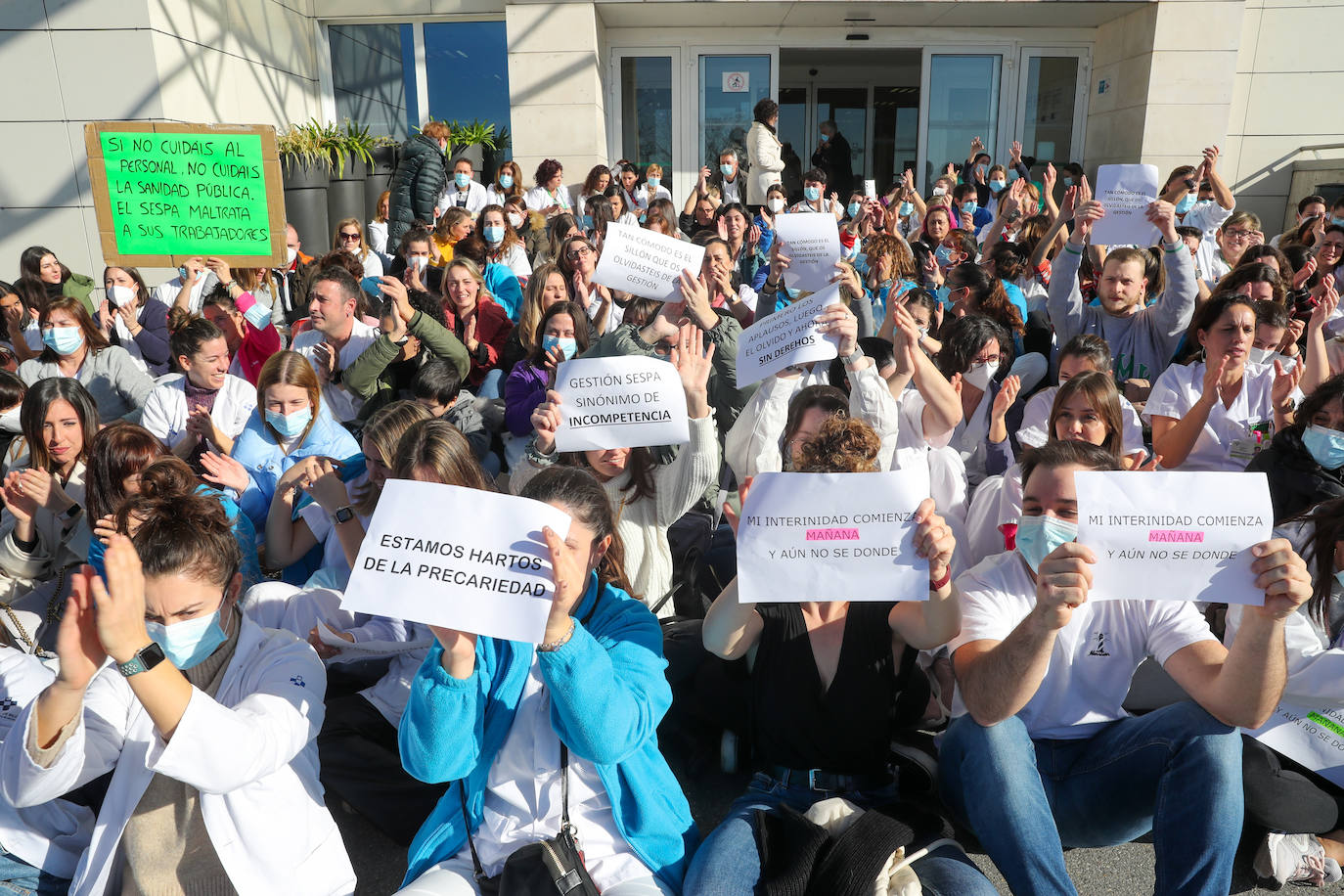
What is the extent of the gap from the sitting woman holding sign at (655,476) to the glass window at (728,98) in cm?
1199

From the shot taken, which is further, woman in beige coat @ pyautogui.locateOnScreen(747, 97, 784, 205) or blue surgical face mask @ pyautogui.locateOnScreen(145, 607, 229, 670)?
woman in beige coat @ pyautogui.locateOnScreen(747, 97, 784, 205)

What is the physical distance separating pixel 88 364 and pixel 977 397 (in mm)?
5364

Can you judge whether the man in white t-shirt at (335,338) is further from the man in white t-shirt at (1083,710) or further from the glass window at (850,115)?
the glass window at (850,115)

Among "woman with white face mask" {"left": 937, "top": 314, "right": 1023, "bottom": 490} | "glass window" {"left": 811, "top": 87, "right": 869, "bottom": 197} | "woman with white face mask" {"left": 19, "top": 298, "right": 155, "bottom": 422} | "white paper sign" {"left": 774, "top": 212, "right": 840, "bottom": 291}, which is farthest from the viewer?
"glass window" {"left": 811, "top": 87, "right": 869, "bottom": 197}

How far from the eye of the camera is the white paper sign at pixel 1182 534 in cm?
206

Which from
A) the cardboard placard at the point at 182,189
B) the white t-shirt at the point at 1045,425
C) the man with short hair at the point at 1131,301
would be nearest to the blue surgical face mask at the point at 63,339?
the cardboard placard at the point at 182,189

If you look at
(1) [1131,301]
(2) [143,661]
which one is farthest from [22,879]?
(1) [1131,301]

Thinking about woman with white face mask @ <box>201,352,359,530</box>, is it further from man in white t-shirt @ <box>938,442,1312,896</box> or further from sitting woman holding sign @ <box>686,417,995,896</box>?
man in white t-shirt @ <box>938,442,1312,896</box>

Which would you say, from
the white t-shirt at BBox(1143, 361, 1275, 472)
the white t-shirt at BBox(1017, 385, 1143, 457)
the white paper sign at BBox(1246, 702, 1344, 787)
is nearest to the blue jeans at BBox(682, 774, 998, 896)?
the white paper sign at BBox(1246, 702, 1344, 787)

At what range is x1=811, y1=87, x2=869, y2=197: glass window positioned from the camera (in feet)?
52.7

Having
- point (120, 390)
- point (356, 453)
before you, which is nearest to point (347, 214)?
point (120, 390)

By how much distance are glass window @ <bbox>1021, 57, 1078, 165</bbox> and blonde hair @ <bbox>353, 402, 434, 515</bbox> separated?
46.2 ft

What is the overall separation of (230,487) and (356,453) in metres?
0.60

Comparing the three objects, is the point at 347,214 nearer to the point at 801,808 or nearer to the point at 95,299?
the point at 95,299
